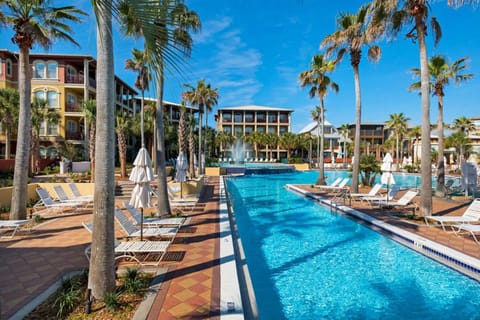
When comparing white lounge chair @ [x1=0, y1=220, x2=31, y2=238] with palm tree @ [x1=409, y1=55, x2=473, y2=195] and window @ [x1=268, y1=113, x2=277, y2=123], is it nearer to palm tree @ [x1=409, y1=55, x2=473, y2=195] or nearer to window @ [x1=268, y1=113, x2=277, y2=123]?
palm tree @ [x1=409, y1=55, x2=473, y2=195]

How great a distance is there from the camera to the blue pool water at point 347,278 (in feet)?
14.8

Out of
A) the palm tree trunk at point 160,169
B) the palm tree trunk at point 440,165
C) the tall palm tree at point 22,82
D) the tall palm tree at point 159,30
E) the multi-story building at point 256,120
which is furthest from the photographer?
the multi-story building at point 256,120

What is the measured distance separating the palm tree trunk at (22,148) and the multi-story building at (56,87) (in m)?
20.1

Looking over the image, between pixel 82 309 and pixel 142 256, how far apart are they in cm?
227

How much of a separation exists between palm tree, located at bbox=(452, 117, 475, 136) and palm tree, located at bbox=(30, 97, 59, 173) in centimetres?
5017

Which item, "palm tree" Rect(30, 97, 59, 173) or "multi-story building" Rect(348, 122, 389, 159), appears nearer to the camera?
"palm tree" Rect(30, 97, 59, 173)

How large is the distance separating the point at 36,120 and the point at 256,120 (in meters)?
50.6

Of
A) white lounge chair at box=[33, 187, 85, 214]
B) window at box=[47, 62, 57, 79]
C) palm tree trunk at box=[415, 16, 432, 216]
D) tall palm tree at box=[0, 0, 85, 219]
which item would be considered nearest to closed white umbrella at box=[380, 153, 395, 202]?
palm tree trunk at box=[415, 16, 432, 216]

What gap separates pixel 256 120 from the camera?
219 ft

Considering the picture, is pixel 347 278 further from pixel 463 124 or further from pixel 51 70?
pixel 463 124

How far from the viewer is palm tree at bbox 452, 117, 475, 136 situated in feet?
122

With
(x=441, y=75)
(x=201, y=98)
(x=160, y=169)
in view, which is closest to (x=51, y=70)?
(x=201, y=98)

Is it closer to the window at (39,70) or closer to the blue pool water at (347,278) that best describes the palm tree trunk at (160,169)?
the blue pool water at (347,278)

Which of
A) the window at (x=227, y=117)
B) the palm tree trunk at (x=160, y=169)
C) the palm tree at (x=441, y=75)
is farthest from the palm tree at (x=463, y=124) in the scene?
the palm tree trunk at (x=160, y=169)
